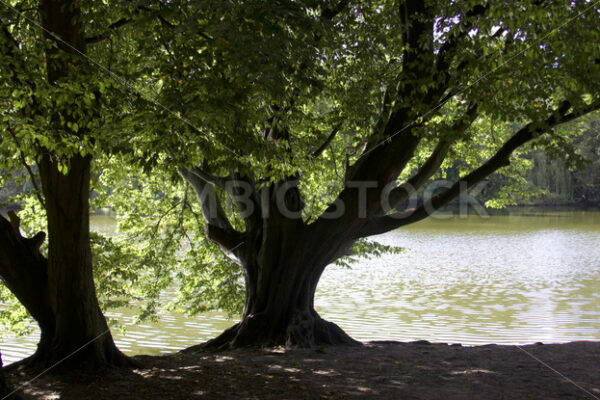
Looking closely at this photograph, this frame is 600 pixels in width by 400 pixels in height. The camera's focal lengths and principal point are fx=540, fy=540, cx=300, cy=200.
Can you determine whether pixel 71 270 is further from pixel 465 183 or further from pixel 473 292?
pixel 473 292

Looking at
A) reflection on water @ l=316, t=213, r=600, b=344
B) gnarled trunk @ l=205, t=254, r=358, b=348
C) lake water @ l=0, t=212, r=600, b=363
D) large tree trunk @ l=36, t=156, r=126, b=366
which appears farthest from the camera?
reflection on water @ l=316, t=213, r=600, b=344

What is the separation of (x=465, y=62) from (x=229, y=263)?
22.0ft

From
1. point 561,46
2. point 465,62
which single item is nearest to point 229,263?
point 465,62

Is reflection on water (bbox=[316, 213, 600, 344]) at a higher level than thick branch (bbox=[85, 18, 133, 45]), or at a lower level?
lower

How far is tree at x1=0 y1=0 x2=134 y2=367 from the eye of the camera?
505 centimetres

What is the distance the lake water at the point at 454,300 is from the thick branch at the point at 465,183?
4774mm

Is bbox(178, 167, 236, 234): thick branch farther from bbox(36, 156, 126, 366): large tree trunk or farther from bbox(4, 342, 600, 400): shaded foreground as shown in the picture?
bbox(36, 156, 126, 366): large tree trunk

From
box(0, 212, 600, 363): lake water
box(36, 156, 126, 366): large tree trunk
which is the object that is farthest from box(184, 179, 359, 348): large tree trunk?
box(0, 212, 600, 363): lake water

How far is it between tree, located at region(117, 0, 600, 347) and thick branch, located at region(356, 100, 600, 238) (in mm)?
21

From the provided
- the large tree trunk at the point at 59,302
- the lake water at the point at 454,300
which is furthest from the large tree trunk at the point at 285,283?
the lake water at the point at 454,300

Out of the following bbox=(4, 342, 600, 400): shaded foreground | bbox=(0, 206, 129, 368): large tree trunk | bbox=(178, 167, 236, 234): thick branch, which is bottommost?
bbox=(4, 342, 600, 400): shaded foreground

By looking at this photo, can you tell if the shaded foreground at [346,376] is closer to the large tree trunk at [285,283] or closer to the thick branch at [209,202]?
the large tree trunk at [285,283]

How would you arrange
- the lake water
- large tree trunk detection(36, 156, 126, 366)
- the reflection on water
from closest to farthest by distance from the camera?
large tree trunk detection(36, 156, 126, 366), the lake water, the reflection on water

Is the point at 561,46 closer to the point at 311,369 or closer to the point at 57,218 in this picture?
the point at 311,369
